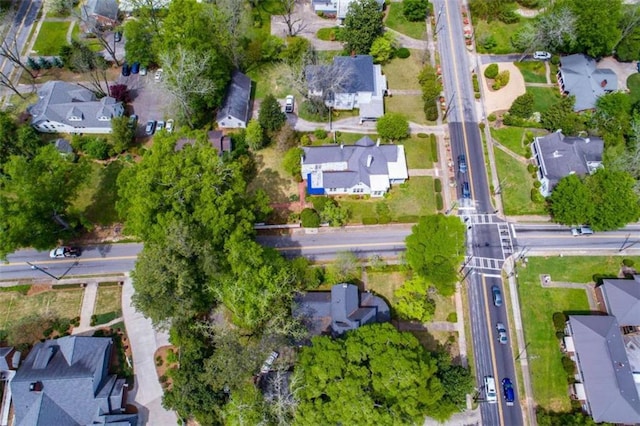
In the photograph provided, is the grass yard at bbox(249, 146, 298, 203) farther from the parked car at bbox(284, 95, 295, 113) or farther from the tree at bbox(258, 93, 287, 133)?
the parked car at bbox(284, 95, 295, 113)

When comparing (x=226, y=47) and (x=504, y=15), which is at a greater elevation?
(x=504, y=15)

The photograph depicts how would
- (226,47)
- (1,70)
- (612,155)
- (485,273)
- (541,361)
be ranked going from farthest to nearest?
1. (1,70)
2. (226,47)
3. (612,155)
4. (485,273)
5. (541,361)

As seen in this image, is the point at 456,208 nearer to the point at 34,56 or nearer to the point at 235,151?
the point at 235,151

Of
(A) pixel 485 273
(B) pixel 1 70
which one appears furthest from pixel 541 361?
(B) pixel 1 70

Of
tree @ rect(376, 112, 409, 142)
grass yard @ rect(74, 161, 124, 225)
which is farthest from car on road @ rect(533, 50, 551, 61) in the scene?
grass yard @ rect(74, 161, 124, 225)

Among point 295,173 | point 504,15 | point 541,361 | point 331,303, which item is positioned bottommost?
point 541,361

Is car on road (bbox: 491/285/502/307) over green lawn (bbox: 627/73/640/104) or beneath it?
beneath

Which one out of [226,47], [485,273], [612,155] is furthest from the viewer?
[226,47]

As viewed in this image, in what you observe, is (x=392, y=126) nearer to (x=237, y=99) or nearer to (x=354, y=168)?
(x=354, y=168)
